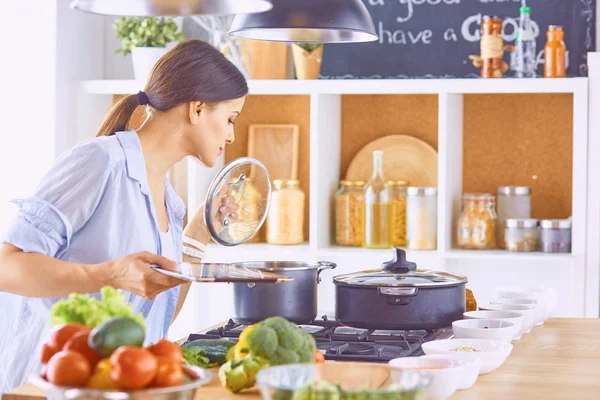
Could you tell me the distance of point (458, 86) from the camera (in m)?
3.68

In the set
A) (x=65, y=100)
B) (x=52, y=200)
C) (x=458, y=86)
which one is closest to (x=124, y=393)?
(x=52, y=200)

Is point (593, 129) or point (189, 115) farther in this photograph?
point (593, 129)

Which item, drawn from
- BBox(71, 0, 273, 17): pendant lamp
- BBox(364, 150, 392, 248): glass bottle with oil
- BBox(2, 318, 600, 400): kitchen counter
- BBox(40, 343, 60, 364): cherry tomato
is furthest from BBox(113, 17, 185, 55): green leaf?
BBox(40, 343, 60, 364): cherry tomato

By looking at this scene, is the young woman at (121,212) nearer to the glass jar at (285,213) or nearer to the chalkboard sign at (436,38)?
the glass jar at (285,213)

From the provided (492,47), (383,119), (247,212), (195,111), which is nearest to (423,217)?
(383,119)

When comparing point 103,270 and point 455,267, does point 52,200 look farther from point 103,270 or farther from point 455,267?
point 455,267

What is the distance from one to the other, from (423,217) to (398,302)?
1710mm

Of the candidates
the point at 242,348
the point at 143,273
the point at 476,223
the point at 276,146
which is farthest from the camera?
the point at 276,146

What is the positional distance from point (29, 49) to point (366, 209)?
1530 millimetres

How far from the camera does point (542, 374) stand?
1887 mm

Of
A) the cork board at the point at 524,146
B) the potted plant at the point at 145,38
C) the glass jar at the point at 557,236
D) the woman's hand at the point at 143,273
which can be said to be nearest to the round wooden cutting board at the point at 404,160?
the cork board at the point at 524,146

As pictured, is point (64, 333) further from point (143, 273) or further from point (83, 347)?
point (143, 273)

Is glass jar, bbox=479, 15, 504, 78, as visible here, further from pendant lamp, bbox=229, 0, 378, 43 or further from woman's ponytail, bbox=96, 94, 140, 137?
woman's ponytail, bbox=96, 94, 140, 137

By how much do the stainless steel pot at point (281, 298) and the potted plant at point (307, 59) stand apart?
68.6 inches
